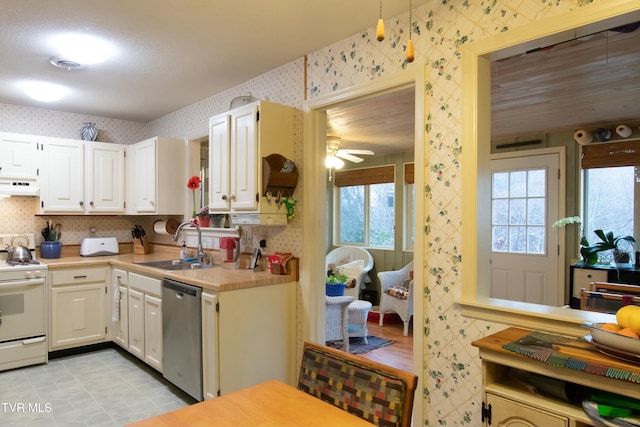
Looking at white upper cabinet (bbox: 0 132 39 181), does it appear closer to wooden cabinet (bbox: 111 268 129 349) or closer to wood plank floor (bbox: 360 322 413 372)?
wooden cabinet (bbox: 111 268 129 349)

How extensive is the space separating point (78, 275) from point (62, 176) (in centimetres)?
106

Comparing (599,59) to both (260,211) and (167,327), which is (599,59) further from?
(167,327)

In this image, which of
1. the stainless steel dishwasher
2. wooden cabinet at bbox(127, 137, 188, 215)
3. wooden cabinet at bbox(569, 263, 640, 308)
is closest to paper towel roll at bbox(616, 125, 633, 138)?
wooden cabinet at bbox(569, 263, 640, 308)

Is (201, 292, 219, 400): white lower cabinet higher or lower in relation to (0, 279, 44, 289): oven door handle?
lower

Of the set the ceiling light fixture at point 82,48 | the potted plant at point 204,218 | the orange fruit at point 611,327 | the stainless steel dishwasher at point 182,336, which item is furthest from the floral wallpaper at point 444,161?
the potted plant at point 204,218

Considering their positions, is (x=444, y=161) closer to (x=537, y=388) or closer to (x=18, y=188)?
(x=537, y=388)

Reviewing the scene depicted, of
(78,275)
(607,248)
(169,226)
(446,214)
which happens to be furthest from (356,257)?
(446,214)

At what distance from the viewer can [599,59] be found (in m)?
2.63

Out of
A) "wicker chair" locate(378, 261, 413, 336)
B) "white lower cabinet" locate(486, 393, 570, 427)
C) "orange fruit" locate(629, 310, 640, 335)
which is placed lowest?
"wicker chair" locate(378, 261, 413, 336)

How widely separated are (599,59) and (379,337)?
3.47 metres

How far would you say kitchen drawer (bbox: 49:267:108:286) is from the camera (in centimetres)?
379

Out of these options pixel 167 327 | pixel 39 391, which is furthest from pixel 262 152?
pixel 39 391

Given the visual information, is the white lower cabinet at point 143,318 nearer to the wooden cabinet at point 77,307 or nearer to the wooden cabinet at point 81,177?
the wooden cabinet at point 77,307

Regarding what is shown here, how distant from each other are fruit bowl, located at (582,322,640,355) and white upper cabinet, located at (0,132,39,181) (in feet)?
15.2
